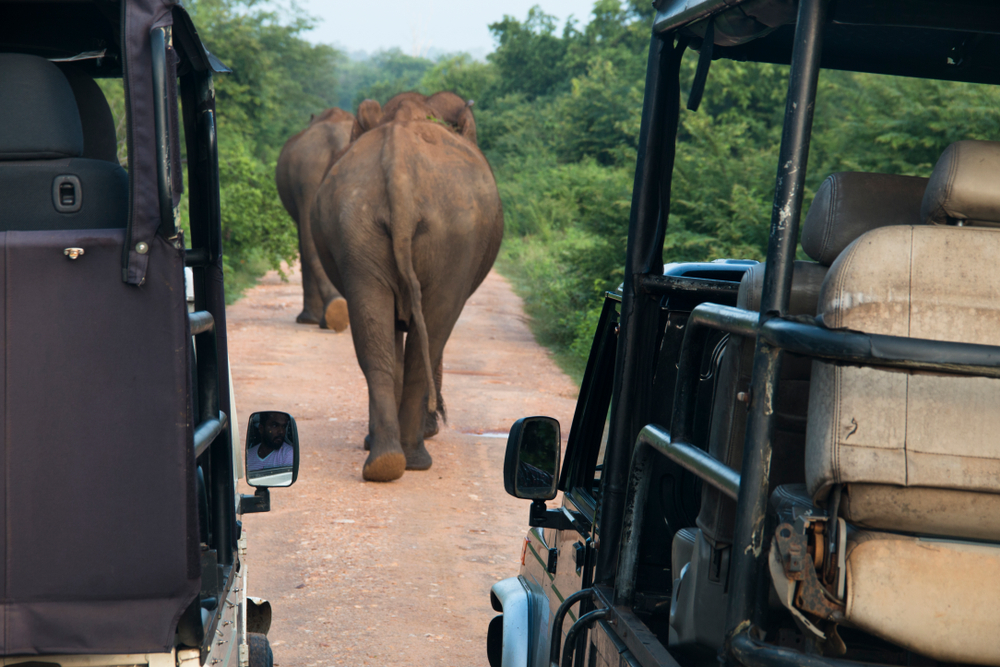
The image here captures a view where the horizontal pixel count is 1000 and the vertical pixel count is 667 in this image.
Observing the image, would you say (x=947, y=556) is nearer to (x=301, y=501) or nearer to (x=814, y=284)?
(x=814, y=284)

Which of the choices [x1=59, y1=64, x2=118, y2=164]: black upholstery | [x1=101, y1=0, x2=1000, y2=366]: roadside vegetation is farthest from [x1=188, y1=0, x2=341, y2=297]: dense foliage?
[x1=59, y1=64, x2=118, y2=164]: black upholstery

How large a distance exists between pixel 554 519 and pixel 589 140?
76.6 feet

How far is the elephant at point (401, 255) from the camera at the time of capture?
6949 millimetres

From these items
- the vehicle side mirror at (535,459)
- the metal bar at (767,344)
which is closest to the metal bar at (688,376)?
the metal bar at (767,344)

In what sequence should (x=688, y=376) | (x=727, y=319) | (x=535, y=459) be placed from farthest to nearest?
(x=535, y=459)
(x=688, y=376)
(x=727, y=319)

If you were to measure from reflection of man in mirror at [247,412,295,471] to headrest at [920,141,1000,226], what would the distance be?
207 cm

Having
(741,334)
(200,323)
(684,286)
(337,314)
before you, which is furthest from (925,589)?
(337,314)

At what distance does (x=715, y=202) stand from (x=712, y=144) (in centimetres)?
150

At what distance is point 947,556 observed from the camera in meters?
1.59

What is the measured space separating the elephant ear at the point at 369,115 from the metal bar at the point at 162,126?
6044mm

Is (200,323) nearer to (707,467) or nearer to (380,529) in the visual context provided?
(707,467)

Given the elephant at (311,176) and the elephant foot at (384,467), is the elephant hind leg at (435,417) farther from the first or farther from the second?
the elephant at (311,176)

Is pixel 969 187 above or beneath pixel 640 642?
above

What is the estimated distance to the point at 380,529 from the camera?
232 inches
